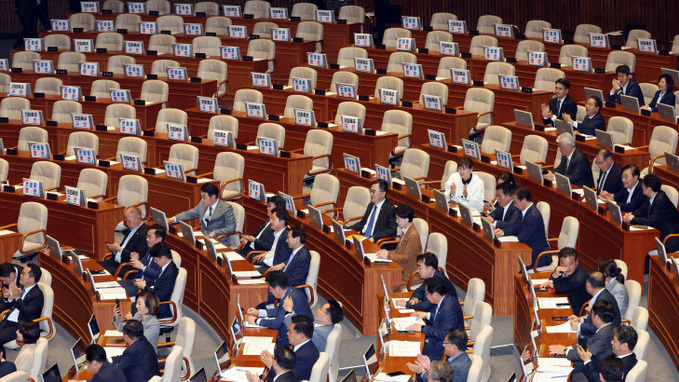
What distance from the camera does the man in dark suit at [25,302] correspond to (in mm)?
9225

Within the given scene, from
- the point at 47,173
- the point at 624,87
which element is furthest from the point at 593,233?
the point at 47,173

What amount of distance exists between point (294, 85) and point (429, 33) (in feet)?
8.64

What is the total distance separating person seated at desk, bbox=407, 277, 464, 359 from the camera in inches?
303

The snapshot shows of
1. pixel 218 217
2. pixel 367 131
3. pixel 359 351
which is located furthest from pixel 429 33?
pixel 359 351

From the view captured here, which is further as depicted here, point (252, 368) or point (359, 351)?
point (359, 351)

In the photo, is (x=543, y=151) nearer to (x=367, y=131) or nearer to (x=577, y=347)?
(x=367, y=131)

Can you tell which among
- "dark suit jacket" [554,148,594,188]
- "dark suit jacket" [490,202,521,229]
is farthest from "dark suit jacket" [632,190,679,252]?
"dark suit jacket" [554,148,594,188]

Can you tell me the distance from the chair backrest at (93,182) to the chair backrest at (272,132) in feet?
6.45

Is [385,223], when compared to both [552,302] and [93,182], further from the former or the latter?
[93,182]

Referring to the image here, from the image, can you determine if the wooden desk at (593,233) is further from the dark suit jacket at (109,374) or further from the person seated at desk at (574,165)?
the dark suit jacket at (109,374)

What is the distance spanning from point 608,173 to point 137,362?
5.10 metres

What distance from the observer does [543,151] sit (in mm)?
11453

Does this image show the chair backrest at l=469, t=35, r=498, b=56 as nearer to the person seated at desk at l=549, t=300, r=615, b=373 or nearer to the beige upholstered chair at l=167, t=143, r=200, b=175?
the beige upholstered chair at l=167, t=143, r=200, b=175

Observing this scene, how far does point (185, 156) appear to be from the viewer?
1238cm
